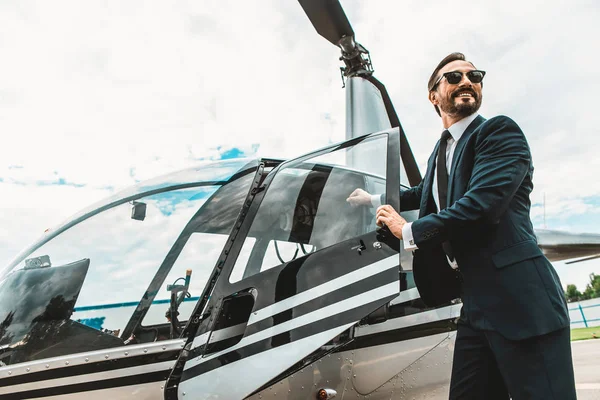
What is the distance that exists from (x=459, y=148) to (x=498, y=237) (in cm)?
38

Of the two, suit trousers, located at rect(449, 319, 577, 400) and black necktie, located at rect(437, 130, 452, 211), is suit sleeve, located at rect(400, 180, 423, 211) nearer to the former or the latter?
black necktie, located at rect(437, 130, 452, 211)

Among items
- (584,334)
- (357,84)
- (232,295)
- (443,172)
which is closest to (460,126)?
(443,172)

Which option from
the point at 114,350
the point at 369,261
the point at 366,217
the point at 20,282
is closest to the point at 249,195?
the point at 366,217

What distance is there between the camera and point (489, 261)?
1.43 metres

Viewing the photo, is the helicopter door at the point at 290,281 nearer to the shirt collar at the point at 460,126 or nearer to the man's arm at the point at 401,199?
the man's arm at the point at 401,199

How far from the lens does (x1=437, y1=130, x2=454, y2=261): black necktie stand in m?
1.64

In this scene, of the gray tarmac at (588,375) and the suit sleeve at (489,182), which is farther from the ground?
the suit sleeve at (489,182)

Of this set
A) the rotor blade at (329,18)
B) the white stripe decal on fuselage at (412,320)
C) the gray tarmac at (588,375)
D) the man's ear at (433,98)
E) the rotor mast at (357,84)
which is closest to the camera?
the man's ear at (433,98)

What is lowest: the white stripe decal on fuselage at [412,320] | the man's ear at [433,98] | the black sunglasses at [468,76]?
the white stripe decal on fuselage at [412,320]

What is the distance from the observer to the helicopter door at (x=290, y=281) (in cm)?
175

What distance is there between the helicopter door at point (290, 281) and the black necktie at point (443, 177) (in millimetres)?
218

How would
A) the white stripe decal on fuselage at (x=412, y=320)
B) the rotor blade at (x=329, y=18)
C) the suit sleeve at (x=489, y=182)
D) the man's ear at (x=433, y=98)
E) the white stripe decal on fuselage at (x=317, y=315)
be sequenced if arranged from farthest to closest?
the rotor blade at (x=329, y=18) < the white stripe decal on fuselage at (x=412, y=320) < the man's ear at (x=433, y=98) < the white stripe decal on fuselage at (x=317, y=315) < the suit sleeve at (x=489, y=182)

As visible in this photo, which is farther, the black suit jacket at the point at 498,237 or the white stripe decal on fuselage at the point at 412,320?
the white stripe decal on fuselage at the point at 412,320

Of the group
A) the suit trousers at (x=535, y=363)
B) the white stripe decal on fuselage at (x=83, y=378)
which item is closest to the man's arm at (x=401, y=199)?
the suit trousers at (x=535, y=363)
